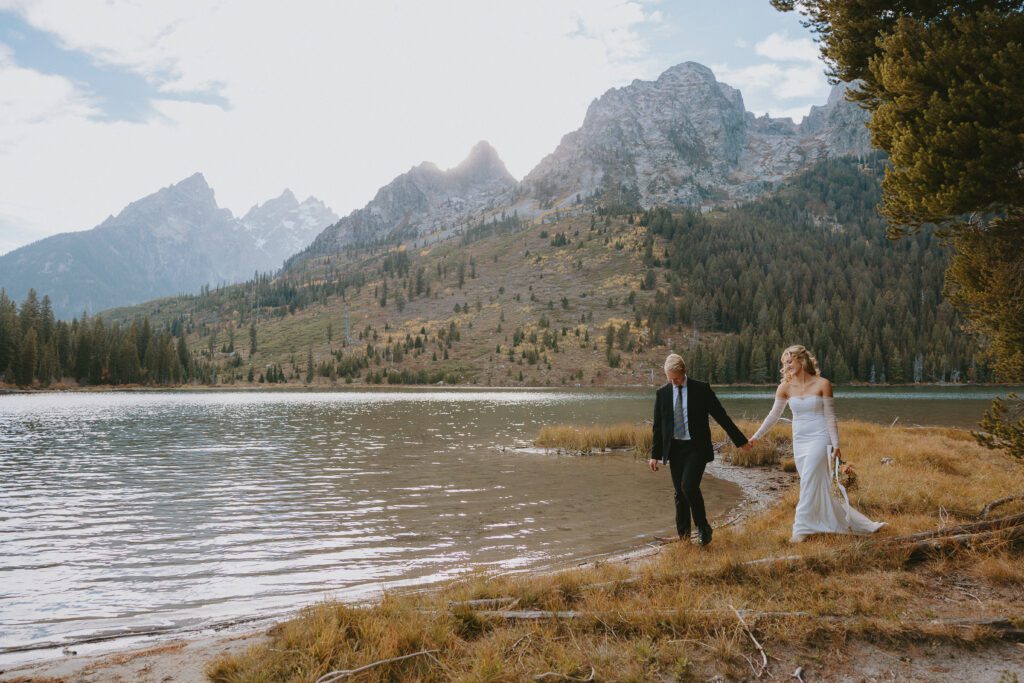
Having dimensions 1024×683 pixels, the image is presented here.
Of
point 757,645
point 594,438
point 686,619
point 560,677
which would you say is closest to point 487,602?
point 560,677

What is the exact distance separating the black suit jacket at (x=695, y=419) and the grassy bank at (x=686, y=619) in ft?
6.07

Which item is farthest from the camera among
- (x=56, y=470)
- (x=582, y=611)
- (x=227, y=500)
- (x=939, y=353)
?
(x=939, y=353)

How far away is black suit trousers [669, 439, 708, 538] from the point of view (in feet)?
33.8

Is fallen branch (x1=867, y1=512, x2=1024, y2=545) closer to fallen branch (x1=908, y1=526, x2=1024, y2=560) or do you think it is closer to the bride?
fallen branch (x1=908, y1=526, x2=1024, y2=560)

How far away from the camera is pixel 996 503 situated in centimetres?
1016

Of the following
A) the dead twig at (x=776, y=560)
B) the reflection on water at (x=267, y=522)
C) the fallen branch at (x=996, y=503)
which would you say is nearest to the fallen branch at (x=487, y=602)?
the dead twig at (x=776, y=560)

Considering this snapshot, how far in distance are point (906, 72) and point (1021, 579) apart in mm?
8382

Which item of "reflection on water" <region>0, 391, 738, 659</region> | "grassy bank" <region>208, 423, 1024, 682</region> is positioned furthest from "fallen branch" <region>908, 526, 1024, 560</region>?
"reflection on water" <region>0, 391, 738, 659</region>

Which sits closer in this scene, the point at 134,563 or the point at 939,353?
the point at 134,563

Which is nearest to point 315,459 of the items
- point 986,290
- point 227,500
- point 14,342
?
point 227,500

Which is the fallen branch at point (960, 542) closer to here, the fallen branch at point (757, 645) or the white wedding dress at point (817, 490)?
the white wedding dress at point (817, 490)

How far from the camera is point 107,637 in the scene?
8.35m

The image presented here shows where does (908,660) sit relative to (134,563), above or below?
above

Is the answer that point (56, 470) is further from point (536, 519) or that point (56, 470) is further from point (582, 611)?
point (582, 611)
